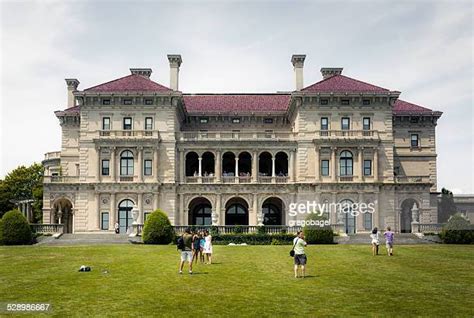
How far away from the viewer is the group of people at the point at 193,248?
78.5ft

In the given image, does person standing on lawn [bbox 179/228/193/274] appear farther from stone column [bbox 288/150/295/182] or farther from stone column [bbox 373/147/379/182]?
stone column [bbox 373/147/379/182]

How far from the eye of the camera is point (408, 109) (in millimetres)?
65188

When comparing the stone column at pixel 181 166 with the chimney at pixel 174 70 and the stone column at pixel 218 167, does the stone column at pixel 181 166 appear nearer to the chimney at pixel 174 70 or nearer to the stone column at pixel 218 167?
the stone column at pixel 218 167

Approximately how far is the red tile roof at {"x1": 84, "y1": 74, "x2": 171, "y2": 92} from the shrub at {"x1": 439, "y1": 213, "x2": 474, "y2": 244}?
30.0 meters

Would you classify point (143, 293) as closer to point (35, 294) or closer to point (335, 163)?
point (35, 294)

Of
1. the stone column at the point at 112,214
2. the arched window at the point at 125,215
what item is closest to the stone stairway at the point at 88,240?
the stone column at the point at 112,214

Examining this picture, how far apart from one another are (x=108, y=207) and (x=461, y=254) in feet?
117

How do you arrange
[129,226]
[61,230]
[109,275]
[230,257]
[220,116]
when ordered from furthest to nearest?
1. [220,116]
2. [129,226]
3. [61,230]
4. [230,257]
5. [109,275]

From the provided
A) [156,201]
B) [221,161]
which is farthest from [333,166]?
[156,201]

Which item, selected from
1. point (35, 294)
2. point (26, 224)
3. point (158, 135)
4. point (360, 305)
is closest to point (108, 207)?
point (158, 135)

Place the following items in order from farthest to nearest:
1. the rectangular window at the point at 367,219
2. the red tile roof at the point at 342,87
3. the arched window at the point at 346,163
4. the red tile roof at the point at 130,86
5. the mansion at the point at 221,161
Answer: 1. the red tile roof at the point at 130,86
2. the arched window at the point at 346,163
3. the red tile roof at the point at 342,87
4. the mansion at the point at 221,161
5. the rectangular window at the point at 367,219

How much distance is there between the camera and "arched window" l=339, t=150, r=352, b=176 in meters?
58.1

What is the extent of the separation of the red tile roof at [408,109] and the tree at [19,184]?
4659 cm

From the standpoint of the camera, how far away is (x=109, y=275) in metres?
23.1
